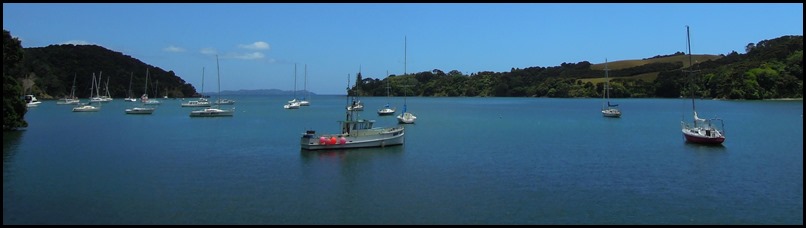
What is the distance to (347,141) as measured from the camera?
128ft

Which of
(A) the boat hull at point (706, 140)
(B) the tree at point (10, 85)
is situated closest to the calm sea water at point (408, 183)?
(A) the boat hull at point (706, 140)

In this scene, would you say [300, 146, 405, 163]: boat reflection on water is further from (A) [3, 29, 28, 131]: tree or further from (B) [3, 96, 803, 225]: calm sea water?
(A) [3, 29, 28, 131]: tree

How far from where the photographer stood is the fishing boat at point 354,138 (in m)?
38.7

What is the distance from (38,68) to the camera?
199000mm

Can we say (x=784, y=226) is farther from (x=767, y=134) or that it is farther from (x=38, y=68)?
(x=38, y=68)

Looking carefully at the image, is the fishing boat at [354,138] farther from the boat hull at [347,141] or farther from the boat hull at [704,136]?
the boat hull at [704,136]

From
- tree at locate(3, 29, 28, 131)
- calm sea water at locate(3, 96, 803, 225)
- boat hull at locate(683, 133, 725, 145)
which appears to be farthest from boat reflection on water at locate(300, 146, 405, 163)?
tree at locate(3, 29, 28, 131)

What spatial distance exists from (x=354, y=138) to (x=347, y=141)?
510 millimetres

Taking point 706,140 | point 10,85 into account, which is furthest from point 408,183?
point 10,85

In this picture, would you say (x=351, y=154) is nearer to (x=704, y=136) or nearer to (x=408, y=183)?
(x=408, y=183)

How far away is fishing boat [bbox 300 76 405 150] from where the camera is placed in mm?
38688

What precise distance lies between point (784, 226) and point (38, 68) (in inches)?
8736

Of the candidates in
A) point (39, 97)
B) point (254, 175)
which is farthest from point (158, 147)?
point (39, 97)

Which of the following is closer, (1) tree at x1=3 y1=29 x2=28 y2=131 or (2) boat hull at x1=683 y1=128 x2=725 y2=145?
(2) boat hull at x1=683 y1=128 x2=725 y2=145
